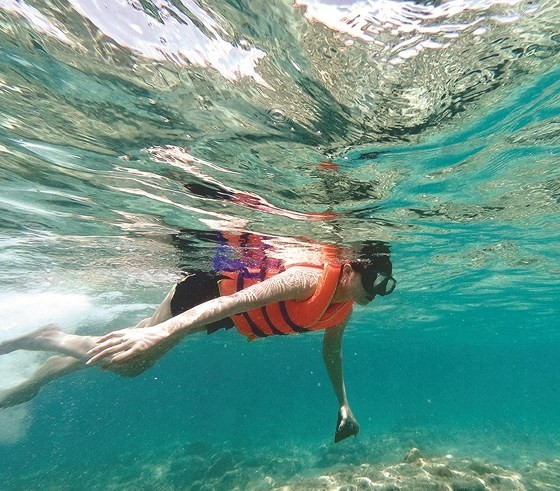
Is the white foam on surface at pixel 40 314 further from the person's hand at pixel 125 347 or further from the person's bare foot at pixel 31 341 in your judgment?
the person's hand at pixel 125 347

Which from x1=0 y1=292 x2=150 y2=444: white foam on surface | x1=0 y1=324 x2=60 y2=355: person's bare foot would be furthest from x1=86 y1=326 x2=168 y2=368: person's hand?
x1=0 y1=292 x2=150 y2=444: white foam on surface

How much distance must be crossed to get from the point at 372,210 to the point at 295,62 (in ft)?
21.0

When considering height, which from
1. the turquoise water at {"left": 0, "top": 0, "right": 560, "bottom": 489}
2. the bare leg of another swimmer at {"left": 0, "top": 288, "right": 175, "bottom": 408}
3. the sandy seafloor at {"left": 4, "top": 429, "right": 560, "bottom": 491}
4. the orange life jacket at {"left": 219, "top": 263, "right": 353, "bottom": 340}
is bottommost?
the sandy seafloor at {"left": 4, "top": 429, "right": 560, "bottom": 491}

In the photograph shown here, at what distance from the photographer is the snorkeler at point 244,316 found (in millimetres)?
3709

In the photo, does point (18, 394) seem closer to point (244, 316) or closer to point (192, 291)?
point (192, 291)

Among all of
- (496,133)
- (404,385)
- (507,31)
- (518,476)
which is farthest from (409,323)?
(404,385)

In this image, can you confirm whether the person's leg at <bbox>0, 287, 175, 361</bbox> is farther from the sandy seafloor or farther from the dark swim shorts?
the sandy seafloor

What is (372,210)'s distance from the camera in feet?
36.0

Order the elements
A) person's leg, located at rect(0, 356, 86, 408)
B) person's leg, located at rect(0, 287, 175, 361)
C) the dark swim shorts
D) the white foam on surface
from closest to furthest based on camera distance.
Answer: person's leg, located at rect(0, 287, 175, 361) → person's leg, located at rect(0, 356, 86, 408) → the dark swim shorts → the white foam on surface

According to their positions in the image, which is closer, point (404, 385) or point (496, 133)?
point (496, 133)

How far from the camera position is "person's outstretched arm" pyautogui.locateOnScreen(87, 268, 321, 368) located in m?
3.52

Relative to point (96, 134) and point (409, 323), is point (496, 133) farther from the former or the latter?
point (409, 323)

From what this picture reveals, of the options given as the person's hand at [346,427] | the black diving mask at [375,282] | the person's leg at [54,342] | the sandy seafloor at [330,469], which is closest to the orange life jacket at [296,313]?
the black diving mask at [375,282]

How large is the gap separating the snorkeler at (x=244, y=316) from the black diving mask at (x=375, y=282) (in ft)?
0.06
